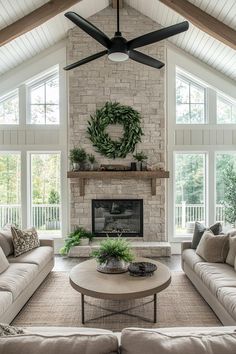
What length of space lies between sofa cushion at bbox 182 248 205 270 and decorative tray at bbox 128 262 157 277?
0.68 metres

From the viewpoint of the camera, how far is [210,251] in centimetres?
381

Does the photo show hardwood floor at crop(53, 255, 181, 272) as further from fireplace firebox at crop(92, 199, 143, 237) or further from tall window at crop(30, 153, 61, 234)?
tall window at crop(30, 153, 61, 234)

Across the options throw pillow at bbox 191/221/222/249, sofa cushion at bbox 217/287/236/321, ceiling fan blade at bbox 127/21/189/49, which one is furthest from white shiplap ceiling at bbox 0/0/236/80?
sofa cushion at bbox 217/287/236/321

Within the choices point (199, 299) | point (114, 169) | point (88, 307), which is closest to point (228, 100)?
point (114, 169)

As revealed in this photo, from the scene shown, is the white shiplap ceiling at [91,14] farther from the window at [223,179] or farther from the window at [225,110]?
the window at [223,179]

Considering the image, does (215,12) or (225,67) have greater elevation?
(215,12)

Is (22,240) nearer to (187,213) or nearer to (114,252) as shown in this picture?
(114,252)

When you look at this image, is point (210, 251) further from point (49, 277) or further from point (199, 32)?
point (199, 32)

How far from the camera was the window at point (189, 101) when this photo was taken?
6.25 m

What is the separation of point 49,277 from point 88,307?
122cm

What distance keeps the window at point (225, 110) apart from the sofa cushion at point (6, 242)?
4701mm

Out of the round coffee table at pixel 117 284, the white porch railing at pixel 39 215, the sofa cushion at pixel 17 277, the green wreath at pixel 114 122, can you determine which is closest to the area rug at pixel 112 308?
the round coffee table at pixel 117 284

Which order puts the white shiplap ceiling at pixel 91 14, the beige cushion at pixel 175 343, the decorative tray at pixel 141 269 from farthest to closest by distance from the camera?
the white shiplap ceiling at pixel 91 14 → the decorative tray at pixel 141 269 → the beige cushion at pixel 175 343

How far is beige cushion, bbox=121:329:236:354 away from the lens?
4.30 feet
